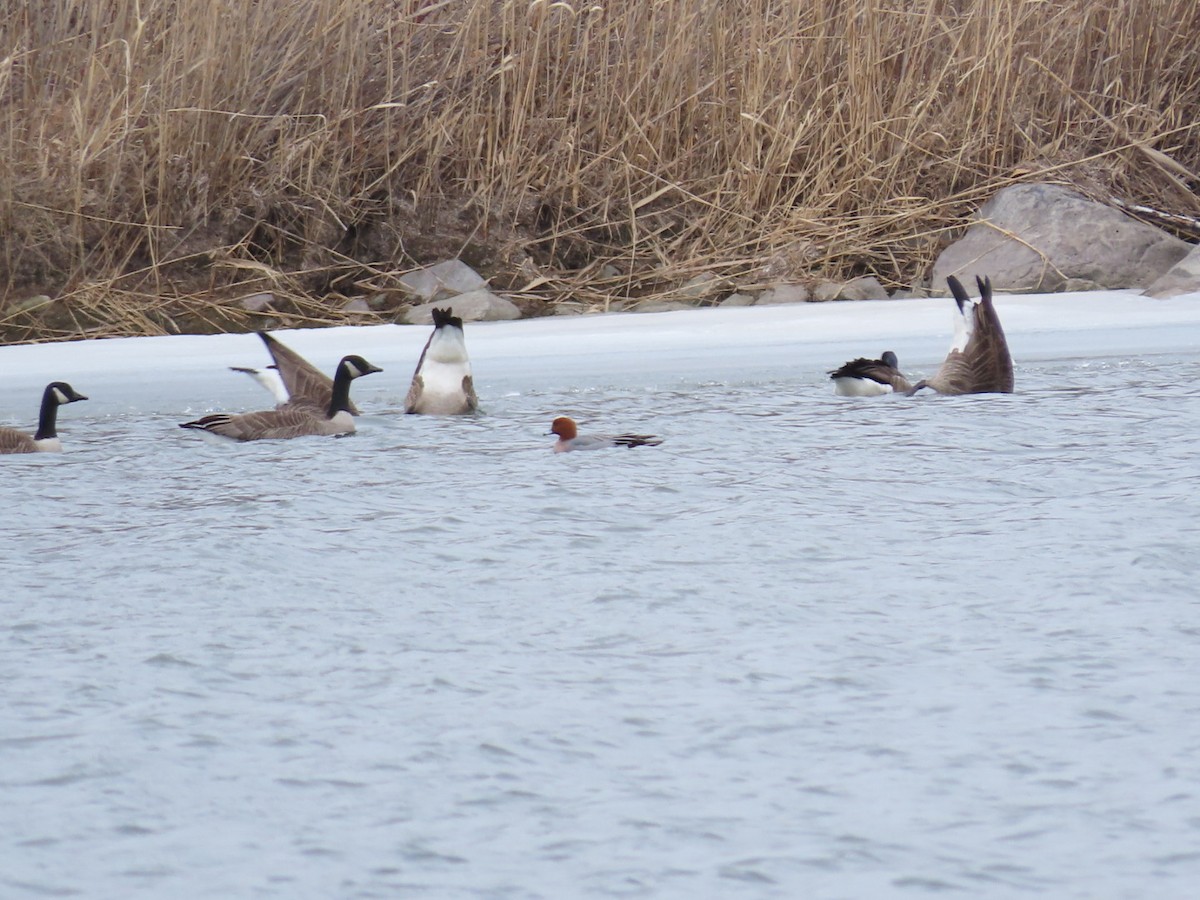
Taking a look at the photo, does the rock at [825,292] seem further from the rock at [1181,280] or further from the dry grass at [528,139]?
the rock at [1181,280]

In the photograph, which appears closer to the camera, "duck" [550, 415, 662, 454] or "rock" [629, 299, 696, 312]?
"duck" [550, 415, 662, 454]

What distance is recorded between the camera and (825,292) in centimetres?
902

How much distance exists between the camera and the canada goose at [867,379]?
257 inches

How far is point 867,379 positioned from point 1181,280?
277 cm

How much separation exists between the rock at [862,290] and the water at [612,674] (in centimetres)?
344

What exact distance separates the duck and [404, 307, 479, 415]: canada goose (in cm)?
83

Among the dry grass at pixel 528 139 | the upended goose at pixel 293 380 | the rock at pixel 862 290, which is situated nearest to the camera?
the upended goose at pixel 293 380

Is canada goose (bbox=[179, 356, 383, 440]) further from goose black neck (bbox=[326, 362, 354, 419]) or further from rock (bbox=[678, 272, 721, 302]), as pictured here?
rock (bbox=[678, 272, 721, 302])

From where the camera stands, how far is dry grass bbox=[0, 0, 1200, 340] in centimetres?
878

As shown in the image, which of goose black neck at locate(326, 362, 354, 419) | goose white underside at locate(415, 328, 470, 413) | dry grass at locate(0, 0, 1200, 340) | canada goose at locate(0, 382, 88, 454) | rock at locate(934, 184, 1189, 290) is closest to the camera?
canada goose at locate(0, 382, 88, 454)

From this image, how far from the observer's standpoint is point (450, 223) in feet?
31.0

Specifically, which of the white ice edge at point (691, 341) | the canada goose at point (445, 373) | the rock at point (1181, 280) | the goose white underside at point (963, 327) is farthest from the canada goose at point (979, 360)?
the rock at point (1181, 280)

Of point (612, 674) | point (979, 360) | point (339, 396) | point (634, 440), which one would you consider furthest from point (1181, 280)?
point (612, 674)

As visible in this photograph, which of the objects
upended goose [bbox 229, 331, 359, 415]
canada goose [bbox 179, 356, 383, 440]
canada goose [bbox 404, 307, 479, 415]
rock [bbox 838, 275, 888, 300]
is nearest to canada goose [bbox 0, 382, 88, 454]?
canada goose [bbox 179, 356, 383, 440]
